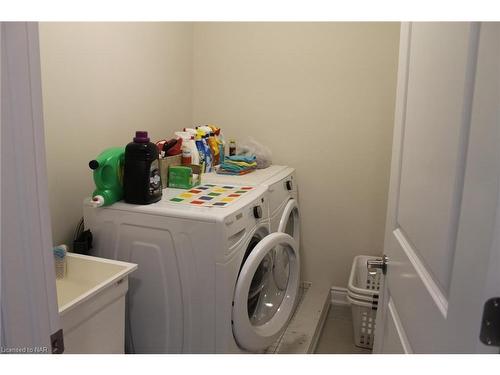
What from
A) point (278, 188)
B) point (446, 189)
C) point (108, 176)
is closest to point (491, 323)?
point (446, 189)

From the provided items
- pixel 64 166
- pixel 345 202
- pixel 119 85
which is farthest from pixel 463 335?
pixel 345 202

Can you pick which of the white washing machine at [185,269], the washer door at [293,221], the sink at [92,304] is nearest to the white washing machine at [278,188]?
the washer door at [293,221]

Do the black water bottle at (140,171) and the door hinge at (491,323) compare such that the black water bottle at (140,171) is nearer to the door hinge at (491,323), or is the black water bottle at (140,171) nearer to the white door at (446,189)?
the white door at (446,189)

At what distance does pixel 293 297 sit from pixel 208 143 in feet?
3.38

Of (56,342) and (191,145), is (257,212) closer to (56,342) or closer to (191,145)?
(191,145)

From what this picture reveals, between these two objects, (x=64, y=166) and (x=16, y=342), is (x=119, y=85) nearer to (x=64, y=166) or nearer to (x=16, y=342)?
(x=64, y=166)

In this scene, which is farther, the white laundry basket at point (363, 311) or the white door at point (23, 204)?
the white laundry basket at point (363, 311)

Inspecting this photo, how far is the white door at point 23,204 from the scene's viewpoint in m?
0.66

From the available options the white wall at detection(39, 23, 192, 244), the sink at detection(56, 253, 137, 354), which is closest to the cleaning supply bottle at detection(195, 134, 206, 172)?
the white wall at detection(39, 23, 192, 244)

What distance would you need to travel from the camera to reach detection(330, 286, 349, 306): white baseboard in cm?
287

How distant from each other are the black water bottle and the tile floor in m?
1.41

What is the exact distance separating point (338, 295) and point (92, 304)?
1979mm

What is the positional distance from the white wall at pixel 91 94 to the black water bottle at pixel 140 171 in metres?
0.32

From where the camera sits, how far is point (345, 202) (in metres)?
2.76
